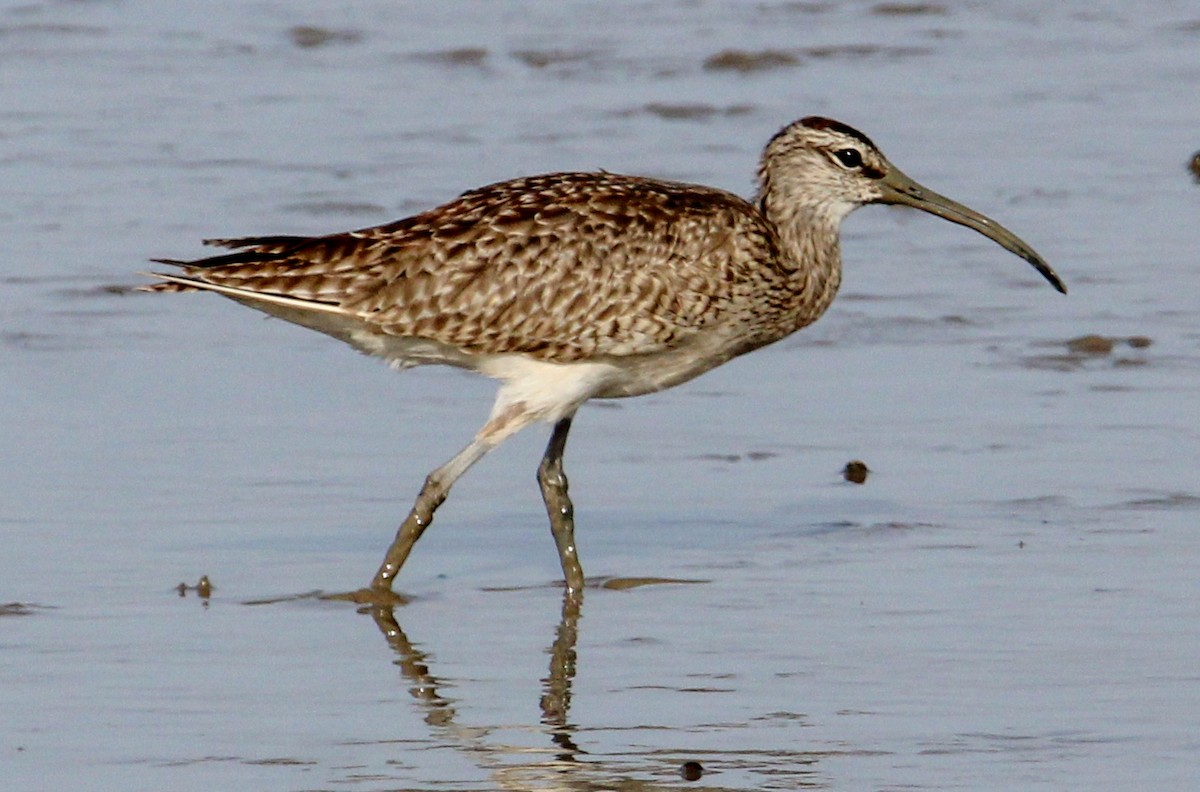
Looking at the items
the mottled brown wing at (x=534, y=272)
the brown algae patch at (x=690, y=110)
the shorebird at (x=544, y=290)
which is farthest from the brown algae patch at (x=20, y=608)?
the brown algae patch at (x=690, y=110)

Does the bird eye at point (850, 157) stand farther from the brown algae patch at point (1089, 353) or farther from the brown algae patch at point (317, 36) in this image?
the brown algae patch at point (317, 36)

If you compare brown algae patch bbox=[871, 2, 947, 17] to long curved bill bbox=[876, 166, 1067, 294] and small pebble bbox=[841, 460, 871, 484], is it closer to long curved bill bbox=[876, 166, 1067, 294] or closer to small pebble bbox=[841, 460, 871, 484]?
long curved bill bbox=[876, 166, 1067, 294]

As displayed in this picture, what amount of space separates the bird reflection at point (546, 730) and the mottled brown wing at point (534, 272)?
1.24 metres

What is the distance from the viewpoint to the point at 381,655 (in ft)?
31.5

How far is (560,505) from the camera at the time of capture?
10.8 metres

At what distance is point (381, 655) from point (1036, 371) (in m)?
4.71

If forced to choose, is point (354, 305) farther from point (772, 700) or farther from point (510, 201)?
point (772, 700)

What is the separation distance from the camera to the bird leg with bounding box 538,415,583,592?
1059 centimetres

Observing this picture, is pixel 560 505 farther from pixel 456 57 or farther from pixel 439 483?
pixel 456 57

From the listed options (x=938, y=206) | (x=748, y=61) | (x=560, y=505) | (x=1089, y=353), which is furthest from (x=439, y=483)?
(x=748, y=61)

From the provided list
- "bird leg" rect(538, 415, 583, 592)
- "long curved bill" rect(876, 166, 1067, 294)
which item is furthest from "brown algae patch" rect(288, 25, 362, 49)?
"bird leg" rect(538, 415, 583, 592)

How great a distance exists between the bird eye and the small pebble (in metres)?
1.22

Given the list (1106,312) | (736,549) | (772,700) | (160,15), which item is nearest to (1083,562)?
(736,549)

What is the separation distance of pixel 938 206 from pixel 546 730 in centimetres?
369
